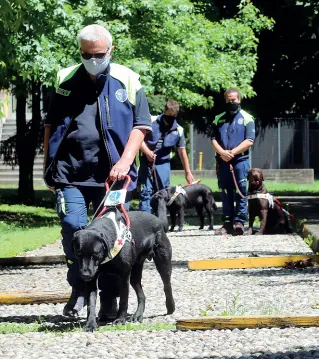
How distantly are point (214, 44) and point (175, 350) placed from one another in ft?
65.3

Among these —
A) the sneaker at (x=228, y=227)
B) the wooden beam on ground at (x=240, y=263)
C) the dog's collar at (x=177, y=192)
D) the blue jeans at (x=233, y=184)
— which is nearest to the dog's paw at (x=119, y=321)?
the wooden beam on ground at (x=240, y=263)

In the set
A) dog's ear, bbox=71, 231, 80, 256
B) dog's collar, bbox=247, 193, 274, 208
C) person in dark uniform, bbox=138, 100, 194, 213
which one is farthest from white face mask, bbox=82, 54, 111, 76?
dog's collar, bbox=247, 193, 274, 208

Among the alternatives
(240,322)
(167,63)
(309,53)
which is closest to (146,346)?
(240,322)

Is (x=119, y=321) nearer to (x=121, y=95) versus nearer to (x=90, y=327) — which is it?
(x=90, y=327)

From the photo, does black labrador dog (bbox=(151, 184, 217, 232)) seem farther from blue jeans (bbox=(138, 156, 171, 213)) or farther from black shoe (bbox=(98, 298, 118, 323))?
black shoe (bbox=(98, 298, 118, 323))

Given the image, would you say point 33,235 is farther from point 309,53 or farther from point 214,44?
point 309,53

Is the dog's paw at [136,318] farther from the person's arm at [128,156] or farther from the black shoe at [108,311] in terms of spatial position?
the person's arm at [128,156]

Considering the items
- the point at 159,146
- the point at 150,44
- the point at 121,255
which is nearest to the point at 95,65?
the point at 121,255

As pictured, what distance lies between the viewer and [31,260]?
12180mm

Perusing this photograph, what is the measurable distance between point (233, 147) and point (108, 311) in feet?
27.7

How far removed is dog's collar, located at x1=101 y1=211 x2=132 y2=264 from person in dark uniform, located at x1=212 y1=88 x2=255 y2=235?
27.7 ft

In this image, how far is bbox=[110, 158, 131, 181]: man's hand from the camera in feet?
25.0

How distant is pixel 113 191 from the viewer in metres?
7.66

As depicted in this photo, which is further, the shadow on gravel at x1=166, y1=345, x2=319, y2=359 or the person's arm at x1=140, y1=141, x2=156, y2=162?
the person's arm at x1=140, y1=141, x2=156, y2=162
